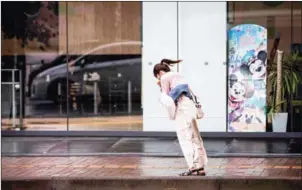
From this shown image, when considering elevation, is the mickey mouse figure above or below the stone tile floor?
above

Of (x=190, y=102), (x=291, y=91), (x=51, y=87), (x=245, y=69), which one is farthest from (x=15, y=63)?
(x=190, y=102)

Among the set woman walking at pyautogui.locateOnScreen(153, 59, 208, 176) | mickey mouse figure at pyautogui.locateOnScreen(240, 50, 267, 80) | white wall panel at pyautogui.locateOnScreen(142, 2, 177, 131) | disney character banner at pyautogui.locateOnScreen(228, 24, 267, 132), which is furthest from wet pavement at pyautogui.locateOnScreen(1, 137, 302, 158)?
woman walking at pyautogui.locateOnScreen(153, 59, 208, 176)

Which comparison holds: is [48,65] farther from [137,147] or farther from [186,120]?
[186,120]

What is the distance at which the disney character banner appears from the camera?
14805mm

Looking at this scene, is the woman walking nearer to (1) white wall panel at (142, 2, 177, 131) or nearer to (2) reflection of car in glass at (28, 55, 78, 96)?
(1) white wall panel at (142, 2, 177, 131)

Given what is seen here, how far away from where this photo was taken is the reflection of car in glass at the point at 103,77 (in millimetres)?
15367

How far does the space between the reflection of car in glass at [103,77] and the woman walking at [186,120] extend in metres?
5.67

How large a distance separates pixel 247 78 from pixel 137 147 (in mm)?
3240

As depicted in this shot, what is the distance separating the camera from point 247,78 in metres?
14.9

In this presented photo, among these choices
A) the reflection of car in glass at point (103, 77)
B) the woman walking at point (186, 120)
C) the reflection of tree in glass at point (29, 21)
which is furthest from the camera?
the reflection of tree in glass at point (29, 21)

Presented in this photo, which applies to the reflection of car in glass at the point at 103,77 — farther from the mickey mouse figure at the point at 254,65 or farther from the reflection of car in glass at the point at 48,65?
the mickey mouse figure at the point at 254,65

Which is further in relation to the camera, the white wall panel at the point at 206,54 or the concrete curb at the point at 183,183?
the white wall panel at the point at 206,54

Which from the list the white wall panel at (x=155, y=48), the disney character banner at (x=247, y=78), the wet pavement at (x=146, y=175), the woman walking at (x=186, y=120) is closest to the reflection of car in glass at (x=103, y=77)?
the white wall panel at (x=155, y=48)

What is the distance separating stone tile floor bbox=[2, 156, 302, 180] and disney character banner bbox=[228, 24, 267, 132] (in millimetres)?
3455
